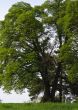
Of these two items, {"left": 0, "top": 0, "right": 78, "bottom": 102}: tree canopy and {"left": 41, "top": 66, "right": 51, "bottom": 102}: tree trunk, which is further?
{"left": 41, "top": 66, "right": 51, "bottom": 102}: tree trunk

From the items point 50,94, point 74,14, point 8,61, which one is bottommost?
point 50,94

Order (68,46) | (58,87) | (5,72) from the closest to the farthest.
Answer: (68,46)
(5,72)
(58,87)

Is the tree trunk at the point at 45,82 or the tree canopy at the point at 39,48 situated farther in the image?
the tree trunk at the point at 45,82

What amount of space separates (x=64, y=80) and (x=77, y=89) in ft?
6.47

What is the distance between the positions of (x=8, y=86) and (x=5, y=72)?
62.9 inches

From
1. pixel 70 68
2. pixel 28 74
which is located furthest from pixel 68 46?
pixel 28 74

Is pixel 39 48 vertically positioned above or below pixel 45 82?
above

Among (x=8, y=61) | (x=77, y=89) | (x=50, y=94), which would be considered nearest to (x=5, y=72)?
(x=8, y=61)

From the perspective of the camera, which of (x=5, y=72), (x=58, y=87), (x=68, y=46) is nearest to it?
(x=68, y=46)

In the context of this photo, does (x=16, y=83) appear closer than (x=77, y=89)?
Yes

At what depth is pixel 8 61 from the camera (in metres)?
46.2

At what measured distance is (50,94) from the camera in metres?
46.8

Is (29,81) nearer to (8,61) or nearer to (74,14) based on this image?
(8,61)

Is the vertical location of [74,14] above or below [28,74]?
above
